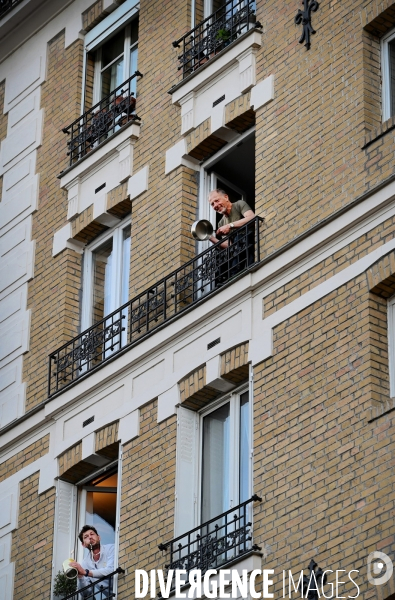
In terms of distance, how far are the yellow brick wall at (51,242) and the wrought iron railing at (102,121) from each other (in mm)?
217

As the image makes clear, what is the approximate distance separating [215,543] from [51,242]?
20.0 feet

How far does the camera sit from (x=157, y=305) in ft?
63.5

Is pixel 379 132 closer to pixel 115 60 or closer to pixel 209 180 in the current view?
pixel 209 180

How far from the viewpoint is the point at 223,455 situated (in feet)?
59.6

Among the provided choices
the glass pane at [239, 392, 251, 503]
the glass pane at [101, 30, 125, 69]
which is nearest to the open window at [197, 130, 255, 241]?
the glass pane at [239, 392, 251, 503]

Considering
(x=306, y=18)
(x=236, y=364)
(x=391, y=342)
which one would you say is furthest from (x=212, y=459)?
(x=306, y=18)

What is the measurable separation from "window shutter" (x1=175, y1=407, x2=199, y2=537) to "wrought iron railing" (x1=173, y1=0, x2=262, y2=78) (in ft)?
15.2

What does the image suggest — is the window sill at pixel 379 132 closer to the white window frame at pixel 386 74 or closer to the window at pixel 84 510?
the white window frame at pixel 386 74

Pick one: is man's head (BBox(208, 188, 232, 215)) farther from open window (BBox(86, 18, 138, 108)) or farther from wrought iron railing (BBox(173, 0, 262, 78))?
open window (BBox(86, 18, 138, 108))

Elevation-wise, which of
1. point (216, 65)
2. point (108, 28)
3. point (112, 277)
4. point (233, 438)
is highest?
point (108, 28)

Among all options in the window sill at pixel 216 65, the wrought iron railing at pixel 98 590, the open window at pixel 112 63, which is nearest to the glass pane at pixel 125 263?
the window sill at pixel 216 65

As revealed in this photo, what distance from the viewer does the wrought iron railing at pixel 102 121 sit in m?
21.5

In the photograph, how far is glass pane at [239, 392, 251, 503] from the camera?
687 inches

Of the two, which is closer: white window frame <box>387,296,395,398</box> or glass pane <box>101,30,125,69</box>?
white window frame <box>387,296,395,398</box>
